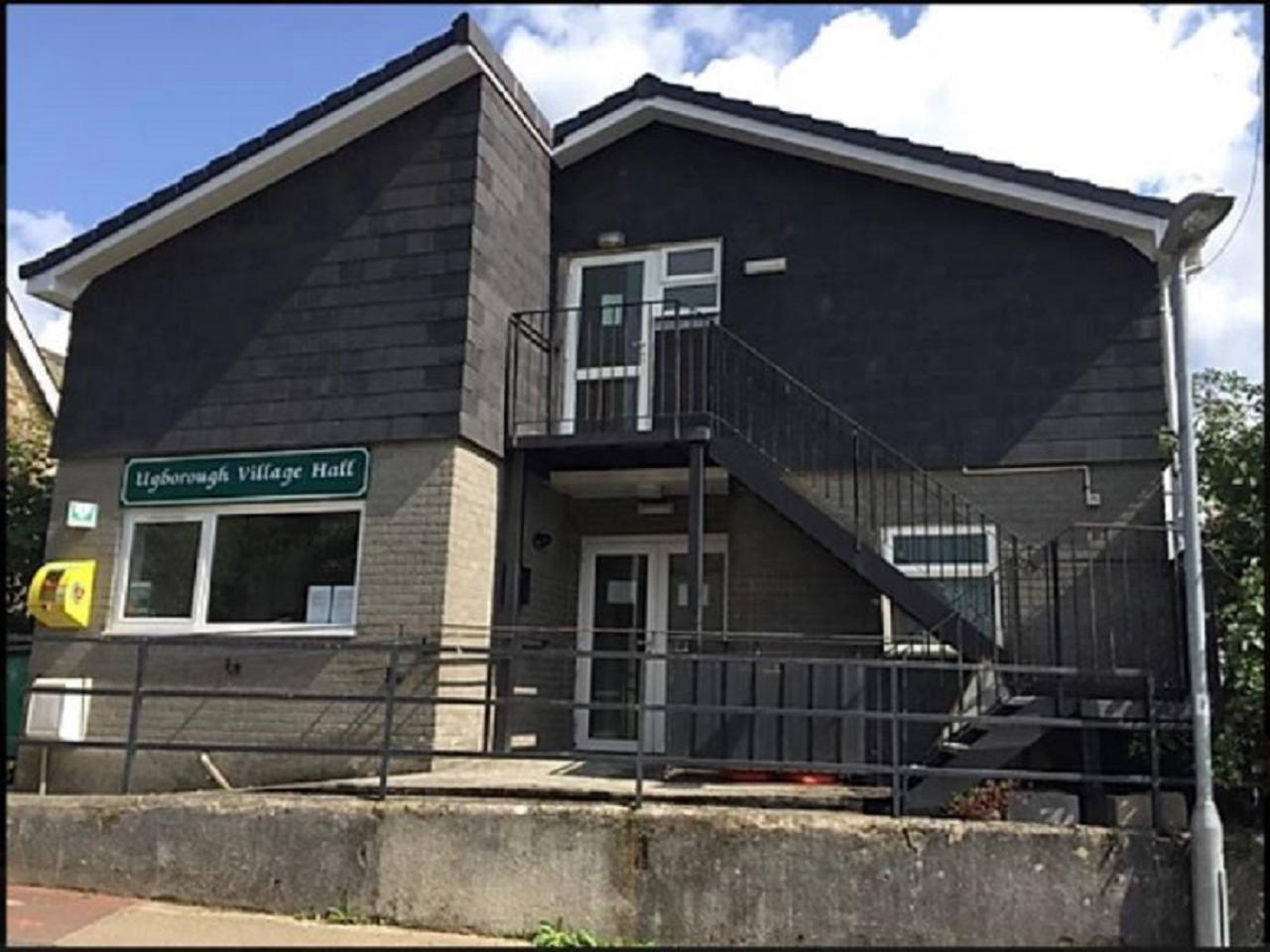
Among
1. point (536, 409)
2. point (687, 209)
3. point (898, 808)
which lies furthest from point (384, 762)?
point (687, 209)

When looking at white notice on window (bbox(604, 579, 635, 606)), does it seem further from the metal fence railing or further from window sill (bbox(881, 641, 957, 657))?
window sill (bbox(881, 641, 957, 657))

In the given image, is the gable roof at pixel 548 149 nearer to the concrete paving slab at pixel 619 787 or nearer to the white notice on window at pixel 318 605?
the white notice on window at pixel 318 605

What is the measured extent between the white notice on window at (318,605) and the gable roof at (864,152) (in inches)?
202

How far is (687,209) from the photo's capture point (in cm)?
1117

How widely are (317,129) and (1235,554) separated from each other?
8.30 metres

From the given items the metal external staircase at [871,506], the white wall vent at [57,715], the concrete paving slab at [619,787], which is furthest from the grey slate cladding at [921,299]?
the white wall vent at [57,715]

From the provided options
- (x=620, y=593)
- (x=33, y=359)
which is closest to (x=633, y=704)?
(x=620, y=593)

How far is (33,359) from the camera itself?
14.8m

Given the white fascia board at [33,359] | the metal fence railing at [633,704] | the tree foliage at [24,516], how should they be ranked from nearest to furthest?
the metal fence railing at [633,704] → the tree foliage at [24,516] → the white fascia board at [33,359]

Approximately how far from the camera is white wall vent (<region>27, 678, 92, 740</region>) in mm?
9414

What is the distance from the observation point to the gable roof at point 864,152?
950 cm

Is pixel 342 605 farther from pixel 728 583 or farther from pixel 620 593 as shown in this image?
pixel 728 583

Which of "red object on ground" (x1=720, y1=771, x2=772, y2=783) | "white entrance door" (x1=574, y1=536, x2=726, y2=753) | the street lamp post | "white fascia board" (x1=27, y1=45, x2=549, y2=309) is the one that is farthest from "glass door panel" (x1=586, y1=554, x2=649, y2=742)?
the street lamp post

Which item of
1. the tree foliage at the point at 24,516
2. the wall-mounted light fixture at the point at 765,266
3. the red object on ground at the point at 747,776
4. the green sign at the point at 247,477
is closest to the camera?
the red object on ground at the point at 747,776
